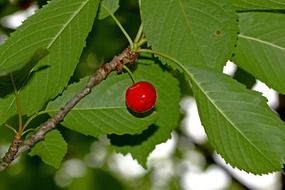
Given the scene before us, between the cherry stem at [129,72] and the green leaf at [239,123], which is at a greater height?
the cherry stem at [129,72]

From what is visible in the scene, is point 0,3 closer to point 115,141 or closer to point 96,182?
point 115,141

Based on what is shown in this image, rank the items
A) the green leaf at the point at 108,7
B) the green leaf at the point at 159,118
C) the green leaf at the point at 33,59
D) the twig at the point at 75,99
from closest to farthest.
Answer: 1. the green leaf at the point at 33,59
2. the twig at the point at 75,99
3. the green leaf at the point at 108,7
4. the green leaf at the point at 159,118

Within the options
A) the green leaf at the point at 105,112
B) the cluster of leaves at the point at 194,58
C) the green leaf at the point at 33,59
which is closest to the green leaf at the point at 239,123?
the cluster of leaves at the point at 194,58

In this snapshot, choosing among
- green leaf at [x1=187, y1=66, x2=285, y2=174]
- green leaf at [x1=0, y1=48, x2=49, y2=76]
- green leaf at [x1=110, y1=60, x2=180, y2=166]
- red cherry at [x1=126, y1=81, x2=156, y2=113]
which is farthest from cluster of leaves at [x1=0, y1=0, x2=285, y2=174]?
green leaf at [x1=110, y1=60, x2=180, y2=166]

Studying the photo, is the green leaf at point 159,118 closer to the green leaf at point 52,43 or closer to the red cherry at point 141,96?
the red cherry at point 141,96

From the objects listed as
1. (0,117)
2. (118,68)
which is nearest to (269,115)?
(118,68)

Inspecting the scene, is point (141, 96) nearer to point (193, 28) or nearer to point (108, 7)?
point (193, 28)
